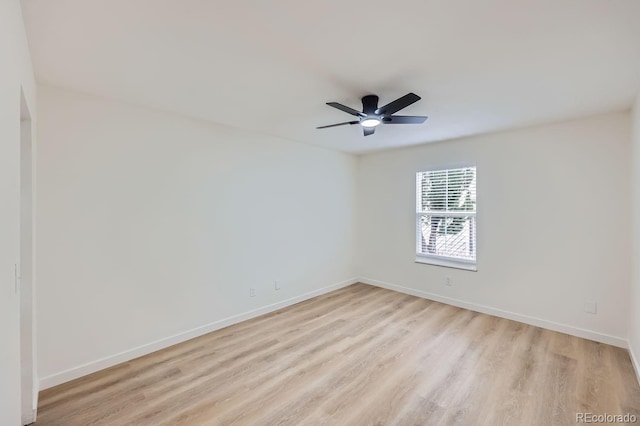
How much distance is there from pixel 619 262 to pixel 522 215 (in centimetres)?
95

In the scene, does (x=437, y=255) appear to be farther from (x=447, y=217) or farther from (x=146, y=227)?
(x=146, y=227)

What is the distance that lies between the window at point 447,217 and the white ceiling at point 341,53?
133 cm

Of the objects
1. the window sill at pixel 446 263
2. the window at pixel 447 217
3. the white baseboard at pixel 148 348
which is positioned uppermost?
the window at pixel 447 217

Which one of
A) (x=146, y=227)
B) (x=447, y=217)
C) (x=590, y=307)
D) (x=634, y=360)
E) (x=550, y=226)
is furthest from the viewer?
(x=447, y=217)

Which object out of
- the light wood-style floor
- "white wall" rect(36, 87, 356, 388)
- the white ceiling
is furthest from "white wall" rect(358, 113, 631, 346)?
"white wall" rect(36, 87, 356, 388)

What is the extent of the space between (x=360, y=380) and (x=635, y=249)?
2.72m

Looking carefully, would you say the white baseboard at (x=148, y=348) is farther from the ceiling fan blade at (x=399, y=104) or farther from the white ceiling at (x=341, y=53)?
the ceiling fan blade at (x=399, y=104)

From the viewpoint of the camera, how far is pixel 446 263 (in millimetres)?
4285

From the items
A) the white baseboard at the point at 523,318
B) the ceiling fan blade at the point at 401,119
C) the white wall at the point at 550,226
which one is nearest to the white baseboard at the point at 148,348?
the white baseboard at the point at 523,318

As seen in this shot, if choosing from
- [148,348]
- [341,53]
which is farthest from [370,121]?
[148,348]

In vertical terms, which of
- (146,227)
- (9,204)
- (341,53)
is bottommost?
(146,227)

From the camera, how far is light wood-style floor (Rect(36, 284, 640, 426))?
2.00 metres

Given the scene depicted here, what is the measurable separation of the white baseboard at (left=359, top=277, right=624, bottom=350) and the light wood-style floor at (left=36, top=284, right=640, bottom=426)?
4.3 inches

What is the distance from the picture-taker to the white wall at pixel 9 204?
1129 mm
